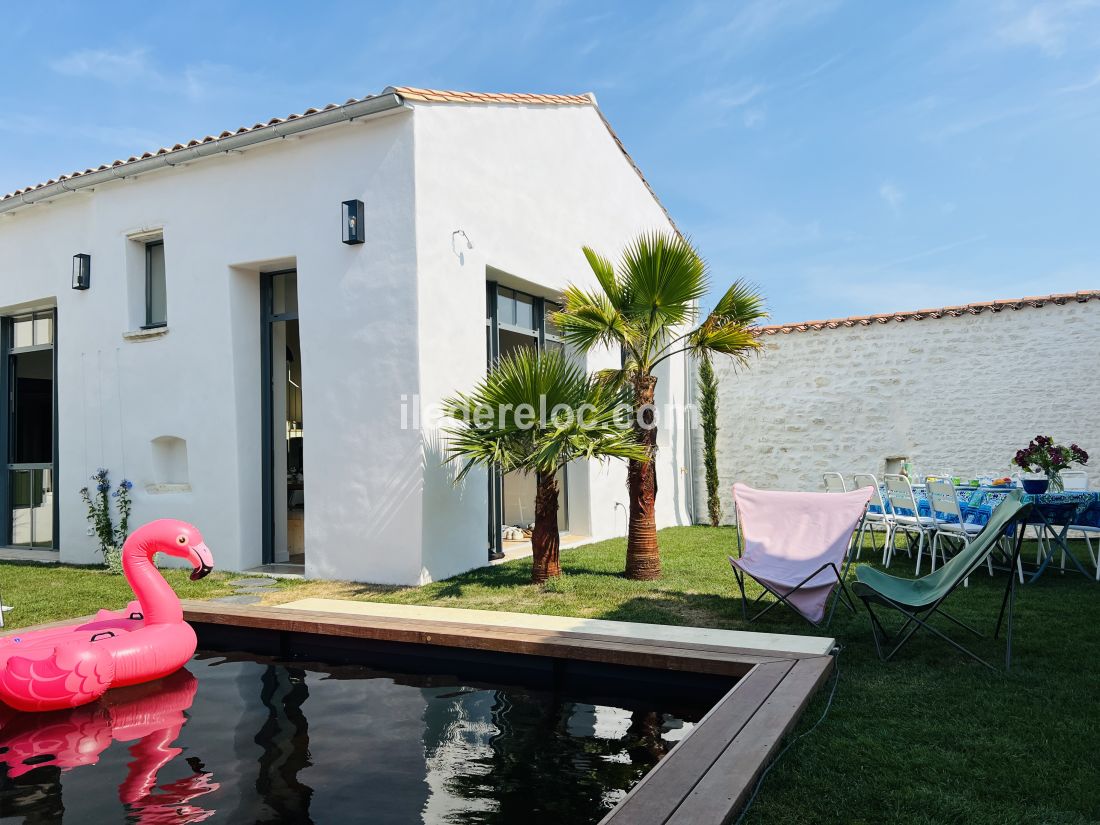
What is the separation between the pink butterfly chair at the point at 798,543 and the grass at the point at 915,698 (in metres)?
0.25

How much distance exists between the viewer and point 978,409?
1081cm

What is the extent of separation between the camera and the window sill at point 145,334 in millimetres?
8680

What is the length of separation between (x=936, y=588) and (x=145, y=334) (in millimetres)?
8361

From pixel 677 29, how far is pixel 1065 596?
7.96m

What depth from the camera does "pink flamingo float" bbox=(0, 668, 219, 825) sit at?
121 inches

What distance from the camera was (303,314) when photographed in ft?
25.5

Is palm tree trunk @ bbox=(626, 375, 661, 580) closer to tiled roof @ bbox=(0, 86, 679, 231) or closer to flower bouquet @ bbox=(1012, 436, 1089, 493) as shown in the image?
flower bouquet @ bbox=(1012, 436, 1089, 493)

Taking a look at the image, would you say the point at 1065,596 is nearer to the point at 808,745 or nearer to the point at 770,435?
the point at 808,745

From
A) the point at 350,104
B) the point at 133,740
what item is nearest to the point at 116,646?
the point at 133,740

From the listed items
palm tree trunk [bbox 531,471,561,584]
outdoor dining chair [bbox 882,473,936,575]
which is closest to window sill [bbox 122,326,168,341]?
palm tree trunk [bbox 531,471,561,584]

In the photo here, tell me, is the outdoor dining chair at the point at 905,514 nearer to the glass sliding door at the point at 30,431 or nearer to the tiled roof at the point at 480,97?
the tiled roof at the point at 480,97

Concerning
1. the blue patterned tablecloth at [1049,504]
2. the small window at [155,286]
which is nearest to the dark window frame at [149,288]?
the small window at [155,286]

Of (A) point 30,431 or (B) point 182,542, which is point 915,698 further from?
(A) point 30,431

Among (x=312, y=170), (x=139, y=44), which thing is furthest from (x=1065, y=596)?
(x=139, y=44)
